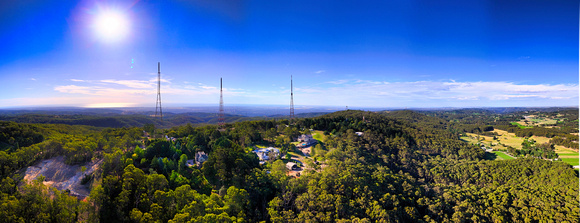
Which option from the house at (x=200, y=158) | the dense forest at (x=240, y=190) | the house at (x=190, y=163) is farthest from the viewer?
the house at (x=200, y=158)

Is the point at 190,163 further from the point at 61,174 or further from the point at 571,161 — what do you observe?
the point at 571,161

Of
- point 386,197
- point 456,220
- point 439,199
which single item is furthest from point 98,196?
point 439,199

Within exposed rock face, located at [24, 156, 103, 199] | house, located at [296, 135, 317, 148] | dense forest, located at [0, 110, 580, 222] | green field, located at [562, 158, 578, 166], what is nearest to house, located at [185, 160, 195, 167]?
dense forest, located at [0, 110, 580, 222]

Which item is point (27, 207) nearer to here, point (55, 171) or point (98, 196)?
point (98, 196)

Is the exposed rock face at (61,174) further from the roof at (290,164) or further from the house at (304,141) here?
the house at (304,141)

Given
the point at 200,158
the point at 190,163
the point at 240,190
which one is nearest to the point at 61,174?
the point at 190,163

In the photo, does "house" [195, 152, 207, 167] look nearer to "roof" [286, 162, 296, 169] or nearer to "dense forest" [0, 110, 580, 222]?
"dense forest" [0, 110, 580, 222]

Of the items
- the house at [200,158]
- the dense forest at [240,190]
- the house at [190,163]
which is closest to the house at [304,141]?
the dense forest at [240,190]

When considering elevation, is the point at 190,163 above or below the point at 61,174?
below
